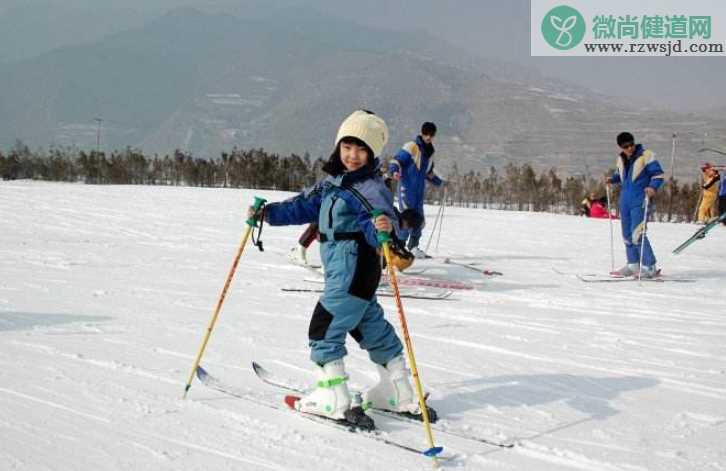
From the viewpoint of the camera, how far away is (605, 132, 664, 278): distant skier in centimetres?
910

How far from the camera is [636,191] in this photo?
9227mm

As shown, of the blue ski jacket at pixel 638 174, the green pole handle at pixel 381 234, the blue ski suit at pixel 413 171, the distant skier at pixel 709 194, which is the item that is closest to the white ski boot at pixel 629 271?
the blue ski jacket at pixel 638 174

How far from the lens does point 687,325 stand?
649 cm

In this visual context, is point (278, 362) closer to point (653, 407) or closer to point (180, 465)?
point (180, 465)

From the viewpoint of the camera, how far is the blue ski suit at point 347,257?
11.2 feet

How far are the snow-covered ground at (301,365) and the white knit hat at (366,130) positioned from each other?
1423 millimetres

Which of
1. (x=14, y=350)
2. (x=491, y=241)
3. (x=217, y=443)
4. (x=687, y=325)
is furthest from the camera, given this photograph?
(x=491, y=241)

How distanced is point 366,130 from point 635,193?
22.3ft

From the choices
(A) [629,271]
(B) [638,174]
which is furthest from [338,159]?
(A) [629,271]

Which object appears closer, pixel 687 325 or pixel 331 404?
pixel 331 404

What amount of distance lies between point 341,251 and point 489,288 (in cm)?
499

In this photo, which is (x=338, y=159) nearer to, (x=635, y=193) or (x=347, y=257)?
(x=347, y=257)

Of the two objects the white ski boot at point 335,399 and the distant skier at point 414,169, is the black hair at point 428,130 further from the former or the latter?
the white ski boot at point 335,399

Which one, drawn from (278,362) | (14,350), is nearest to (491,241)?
(278,362)
